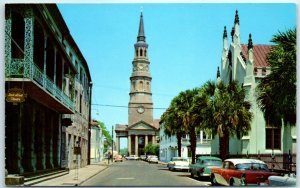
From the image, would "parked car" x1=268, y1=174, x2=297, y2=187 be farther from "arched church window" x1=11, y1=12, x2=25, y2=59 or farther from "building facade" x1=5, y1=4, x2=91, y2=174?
"arched church window" x1=11, y1=12, x2=25, y2=59

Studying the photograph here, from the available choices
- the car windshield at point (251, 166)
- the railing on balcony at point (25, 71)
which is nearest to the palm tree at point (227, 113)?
the car windshield at point (251, 166)

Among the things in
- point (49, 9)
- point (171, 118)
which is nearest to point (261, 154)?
point (171, 118)

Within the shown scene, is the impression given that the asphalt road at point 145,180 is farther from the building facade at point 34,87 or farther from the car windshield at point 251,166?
the building facade at point 34,87

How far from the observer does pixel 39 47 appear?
74.1 ft

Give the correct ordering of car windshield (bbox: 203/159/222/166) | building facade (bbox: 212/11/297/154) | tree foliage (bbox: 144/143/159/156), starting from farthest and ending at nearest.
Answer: tree foliage (bbox: 144/143/159/156), building facade (bbox: 212/11/297/154), car windshield (bbox: 203/159/222/166)

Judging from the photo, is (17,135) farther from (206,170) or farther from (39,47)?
(206,170)

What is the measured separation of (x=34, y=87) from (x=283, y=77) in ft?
29.2

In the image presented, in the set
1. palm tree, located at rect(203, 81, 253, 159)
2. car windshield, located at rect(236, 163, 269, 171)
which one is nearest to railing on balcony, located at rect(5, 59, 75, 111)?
car windshield, located at rect(236, 163, 269, 171)

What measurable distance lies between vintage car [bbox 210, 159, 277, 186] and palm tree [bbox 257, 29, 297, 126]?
1914 millimetres

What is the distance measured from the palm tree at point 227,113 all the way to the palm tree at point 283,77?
9.66m

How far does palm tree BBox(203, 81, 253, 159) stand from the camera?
29344 mm

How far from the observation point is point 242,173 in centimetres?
1850

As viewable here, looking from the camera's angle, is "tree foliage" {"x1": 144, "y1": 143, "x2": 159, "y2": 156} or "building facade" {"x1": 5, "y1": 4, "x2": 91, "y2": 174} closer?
"building facade" {"x1": 5, "y1": 4, "x2": 91, "y2": 174}

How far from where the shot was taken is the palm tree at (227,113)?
96.3 feet
